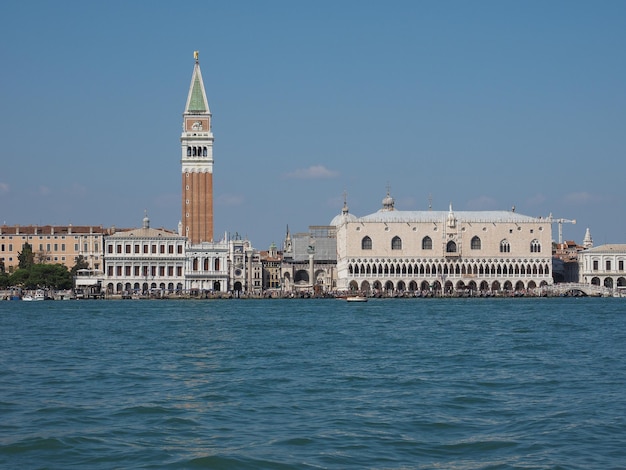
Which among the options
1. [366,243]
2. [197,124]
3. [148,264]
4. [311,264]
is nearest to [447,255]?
[366,243]

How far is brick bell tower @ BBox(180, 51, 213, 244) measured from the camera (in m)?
88.0

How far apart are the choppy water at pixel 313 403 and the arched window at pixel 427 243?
60204 millimetres

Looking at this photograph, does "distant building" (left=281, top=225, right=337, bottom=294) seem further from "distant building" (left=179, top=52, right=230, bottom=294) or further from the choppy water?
the choppy water

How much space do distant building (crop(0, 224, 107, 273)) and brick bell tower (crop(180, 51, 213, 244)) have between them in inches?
436

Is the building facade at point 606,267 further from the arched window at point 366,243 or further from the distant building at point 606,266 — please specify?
the arched window at point 366,243

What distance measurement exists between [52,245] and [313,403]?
8250cm

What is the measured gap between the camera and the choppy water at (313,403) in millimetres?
12352

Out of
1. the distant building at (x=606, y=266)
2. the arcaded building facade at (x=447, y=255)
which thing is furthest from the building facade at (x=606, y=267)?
the arcaded building facade at (x=447, y=255)

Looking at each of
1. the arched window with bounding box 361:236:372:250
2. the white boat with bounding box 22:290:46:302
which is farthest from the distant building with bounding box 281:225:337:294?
the white boat with bounding box 22:290:46:302

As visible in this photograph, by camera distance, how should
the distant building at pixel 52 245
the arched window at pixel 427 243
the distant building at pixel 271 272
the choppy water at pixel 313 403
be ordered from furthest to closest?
the distant building at pixel 271 272 < the distant building at pixel 52 245 < the arched window at pixel 427 243 < the choppy water at pixel 313 403

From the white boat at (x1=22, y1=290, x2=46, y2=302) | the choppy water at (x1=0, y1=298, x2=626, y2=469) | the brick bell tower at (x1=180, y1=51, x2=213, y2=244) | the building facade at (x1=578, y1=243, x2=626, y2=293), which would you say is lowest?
the choppy water at (x1=0, y1=298, x2=626, y2=469)

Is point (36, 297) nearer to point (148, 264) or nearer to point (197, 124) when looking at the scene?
point (148, 264)

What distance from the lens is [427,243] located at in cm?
8981

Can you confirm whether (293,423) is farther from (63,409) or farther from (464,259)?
(464,259)
